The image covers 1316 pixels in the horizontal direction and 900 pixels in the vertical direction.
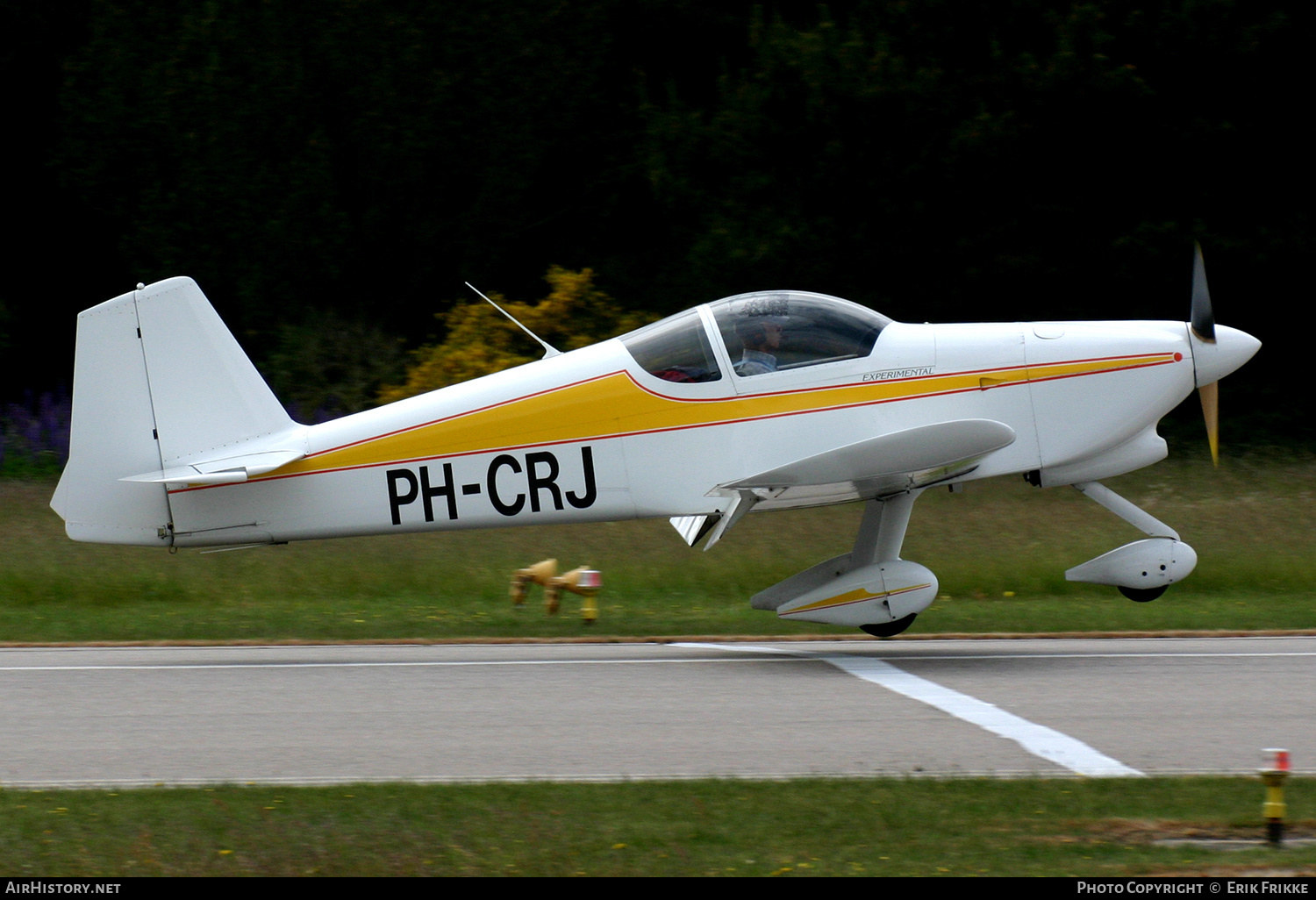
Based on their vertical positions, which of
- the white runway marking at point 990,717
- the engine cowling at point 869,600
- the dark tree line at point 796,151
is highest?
the dark tree line at point 796,151

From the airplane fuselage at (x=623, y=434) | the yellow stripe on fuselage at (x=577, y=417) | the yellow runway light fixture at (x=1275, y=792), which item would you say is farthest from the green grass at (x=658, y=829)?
the yellow stripe on fuselage at (x=577, y=417)

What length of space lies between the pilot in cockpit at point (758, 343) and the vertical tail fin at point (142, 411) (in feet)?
11.1

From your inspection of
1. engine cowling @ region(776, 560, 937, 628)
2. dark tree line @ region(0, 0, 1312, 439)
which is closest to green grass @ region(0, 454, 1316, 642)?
engine cowling @ region(776, 560, 937, 628)

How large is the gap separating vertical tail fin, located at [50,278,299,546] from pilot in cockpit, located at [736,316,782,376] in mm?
3395

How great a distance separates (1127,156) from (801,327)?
15076 millimetres

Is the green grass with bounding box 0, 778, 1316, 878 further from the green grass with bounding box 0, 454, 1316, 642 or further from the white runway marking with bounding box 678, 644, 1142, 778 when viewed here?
the green grass with bounding box 0, 454, 1316, 642

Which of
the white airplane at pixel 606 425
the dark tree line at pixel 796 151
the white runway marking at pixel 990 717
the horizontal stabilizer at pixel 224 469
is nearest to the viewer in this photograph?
the white runway marking at pixel 990 717

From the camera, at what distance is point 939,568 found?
1386 centimetres

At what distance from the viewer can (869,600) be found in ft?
32.2

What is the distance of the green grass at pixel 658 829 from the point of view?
5180 mm

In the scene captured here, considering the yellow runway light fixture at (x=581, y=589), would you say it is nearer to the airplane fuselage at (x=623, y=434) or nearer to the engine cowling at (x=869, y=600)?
the airplane fuselage at (x=623, y=434)

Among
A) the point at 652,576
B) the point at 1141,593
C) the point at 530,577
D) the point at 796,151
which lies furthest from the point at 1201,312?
the point at 796,151

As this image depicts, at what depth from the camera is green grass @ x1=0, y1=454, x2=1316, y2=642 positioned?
456 inches

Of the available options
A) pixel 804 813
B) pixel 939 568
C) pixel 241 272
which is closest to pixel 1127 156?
pixel 939 568
